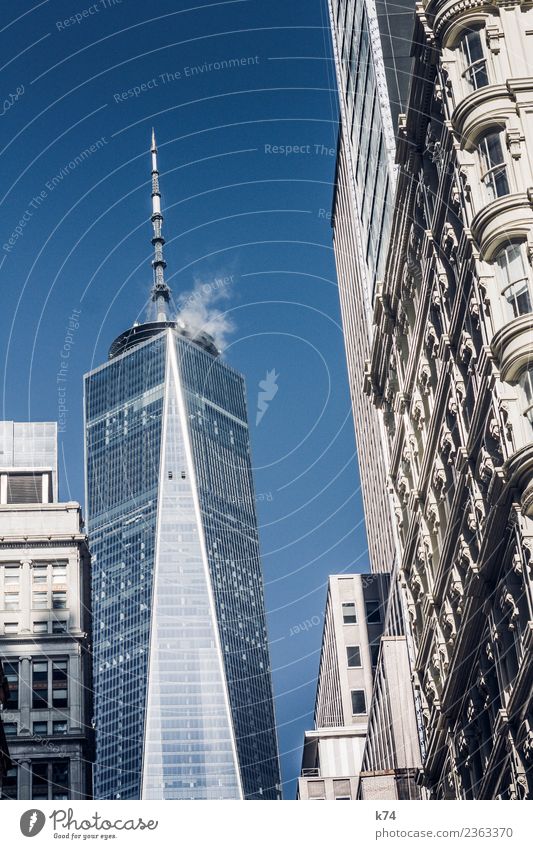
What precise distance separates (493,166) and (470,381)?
26.9 ft

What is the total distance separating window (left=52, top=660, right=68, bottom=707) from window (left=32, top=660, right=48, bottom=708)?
2.04 ft

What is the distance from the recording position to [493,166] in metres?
54.4

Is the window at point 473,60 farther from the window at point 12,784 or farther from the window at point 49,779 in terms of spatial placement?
the window at point 49,779

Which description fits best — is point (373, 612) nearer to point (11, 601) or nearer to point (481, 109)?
point (11, 601)

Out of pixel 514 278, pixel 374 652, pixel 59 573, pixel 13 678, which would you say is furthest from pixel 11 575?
pixel 514 278

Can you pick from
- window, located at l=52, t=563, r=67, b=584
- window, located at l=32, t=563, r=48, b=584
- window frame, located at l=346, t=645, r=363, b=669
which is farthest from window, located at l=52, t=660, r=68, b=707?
window frame, located at l=346, t=645, r=363, b=669

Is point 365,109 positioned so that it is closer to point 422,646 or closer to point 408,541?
point 408,541

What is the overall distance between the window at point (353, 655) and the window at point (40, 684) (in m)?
36.8

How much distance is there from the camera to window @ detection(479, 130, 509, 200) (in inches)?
2121

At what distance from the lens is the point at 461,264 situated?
55.8 metres

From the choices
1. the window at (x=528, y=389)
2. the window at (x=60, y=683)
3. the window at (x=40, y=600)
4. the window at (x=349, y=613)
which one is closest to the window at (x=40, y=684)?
the window at (x=60, y=683)

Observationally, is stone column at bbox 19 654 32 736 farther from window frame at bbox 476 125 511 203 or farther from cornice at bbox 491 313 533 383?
cornice at bbox 491 313 533 383

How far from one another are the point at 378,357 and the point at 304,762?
73.1 meters
